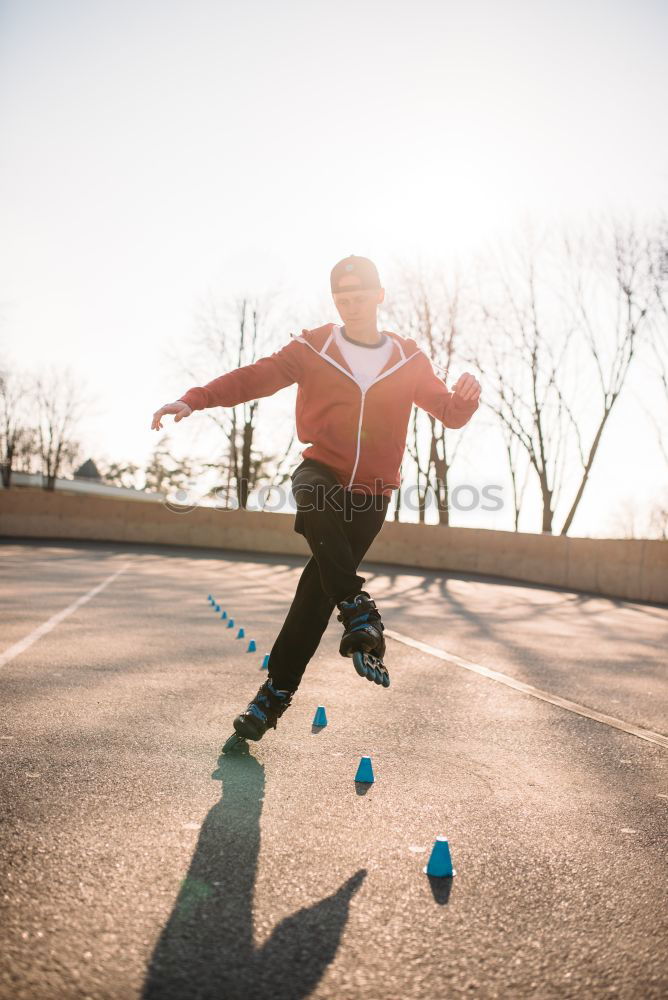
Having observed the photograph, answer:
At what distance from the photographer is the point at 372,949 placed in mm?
2020

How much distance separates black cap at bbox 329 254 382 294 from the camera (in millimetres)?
4145

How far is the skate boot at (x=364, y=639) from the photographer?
344 centimetres

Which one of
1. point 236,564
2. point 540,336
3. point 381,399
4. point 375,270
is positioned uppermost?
point 540,336

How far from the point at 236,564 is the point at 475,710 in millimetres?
19986

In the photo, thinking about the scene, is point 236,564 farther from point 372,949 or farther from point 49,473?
point 49,473

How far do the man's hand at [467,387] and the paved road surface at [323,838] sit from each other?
1.73 metres

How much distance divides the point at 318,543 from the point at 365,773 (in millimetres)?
980

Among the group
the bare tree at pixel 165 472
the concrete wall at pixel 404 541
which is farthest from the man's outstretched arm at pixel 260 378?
the bare tree at pixel 165 472

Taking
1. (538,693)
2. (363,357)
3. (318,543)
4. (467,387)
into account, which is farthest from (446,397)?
(538,693)

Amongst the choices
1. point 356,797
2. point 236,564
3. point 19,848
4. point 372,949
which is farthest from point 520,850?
point 236,564

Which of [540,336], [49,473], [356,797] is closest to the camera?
[356,797]

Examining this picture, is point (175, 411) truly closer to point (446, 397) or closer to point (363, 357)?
point (363, 357)

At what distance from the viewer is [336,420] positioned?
4004 mm

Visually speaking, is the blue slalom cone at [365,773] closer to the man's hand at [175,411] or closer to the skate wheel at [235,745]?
the skate wheel at [235,745]
